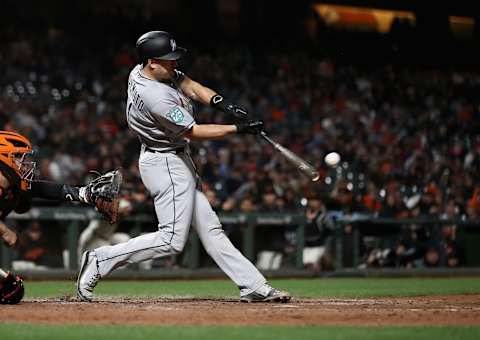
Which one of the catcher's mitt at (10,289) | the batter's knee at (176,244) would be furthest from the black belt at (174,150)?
the catcher's mitt at (10,289)

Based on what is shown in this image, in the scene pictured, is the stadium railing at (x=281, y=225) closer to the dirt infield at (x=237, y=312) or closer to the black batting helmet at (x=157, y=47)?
the dirt infield at (x=237, y=312)

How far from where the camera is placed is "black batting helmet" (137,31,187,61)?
21.7 ft

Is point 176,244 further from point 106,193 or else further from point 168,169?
point 106,193

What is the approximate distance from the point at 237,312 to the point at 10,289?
168cm

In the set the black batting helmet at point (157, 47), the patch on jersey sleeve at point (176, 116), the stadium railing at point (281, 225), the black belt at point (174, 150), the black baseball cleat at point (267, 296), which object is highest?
the black batting helmet at point (157, 47)

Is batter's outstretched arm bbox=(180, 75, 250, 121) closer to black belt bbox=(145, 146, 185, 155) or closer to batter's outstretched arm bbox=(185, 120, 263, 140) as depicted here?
batter's outstretched arm bbox=(185, 120, 263, 140)

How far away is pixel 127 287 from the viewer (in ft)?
32.8

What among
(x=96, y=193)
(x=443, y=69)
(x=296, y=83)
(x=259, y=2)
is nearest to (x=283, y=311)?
(x=96, y=193)

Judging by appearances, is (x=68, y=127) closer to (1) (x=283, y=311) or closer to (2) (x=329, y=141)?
(2) (x=329, y=141)

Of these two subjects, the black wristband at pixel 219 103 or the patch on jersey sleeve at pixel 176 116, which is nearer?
the patch on jersey sleeve at pixel 176 116

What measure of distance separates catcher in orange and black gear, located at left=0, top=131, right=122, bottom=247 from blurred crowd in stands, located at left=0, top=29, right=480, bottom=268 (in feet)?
16.1

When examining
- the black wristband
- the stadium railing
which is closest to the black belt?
the black wristband

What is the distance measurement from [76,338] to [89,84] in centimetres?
1260

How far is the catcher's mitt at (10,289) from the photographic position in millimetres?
6691
